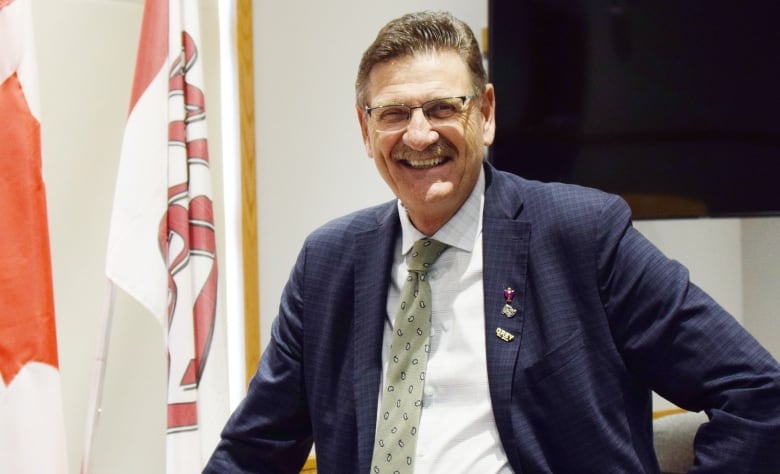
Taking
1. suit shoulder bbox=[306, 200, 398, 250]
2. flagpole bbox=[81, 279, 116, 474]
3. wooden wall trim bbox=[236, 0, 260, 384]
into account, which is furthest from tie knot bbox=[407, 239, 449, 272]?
wooden wall trim bbox=[236, 0, 260, 384]

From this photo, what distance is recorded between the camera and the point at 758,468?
1.33 metres

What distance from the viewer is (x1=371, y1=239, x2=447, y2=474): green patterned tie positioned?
152 cm

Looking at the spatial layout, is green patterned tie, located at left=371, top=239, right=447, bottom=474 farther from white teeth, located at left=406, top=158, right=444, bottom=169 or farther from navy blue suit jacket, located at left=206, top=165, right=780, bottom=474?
white teeth, located at left=406, top=158, right=444, bottom=169

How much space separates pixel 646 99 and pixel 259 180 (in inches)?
45.5

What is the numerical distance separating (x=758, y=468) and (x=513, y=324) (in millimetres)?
431

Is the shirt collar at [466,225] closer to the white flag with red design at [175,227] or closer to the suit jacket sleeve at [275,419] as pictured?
the suit jacket sleeve at [275,419]

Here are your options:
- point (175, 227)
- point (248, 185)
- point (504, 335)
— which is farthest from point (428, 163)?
point (248, 185)

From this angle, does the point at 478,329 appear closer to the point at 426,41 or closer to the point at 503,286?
the point at 503,286

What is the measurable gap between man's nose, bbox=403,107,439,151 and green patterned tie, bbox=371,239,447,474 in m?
0.18

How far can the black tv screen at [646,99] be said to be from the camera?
2459mm

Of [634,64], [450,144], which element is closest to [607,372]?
[450,144]

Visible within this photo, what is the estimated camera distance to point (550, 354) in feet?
4.73

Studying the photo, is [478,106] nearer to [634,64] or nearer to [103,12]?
[634,64]

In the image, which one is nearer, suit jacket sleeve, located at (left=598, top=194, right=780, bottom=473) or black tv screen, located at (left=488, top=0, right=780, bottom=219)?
suit jacket sleeve, located at (left=598, top=194, right=780, bottom=473)
